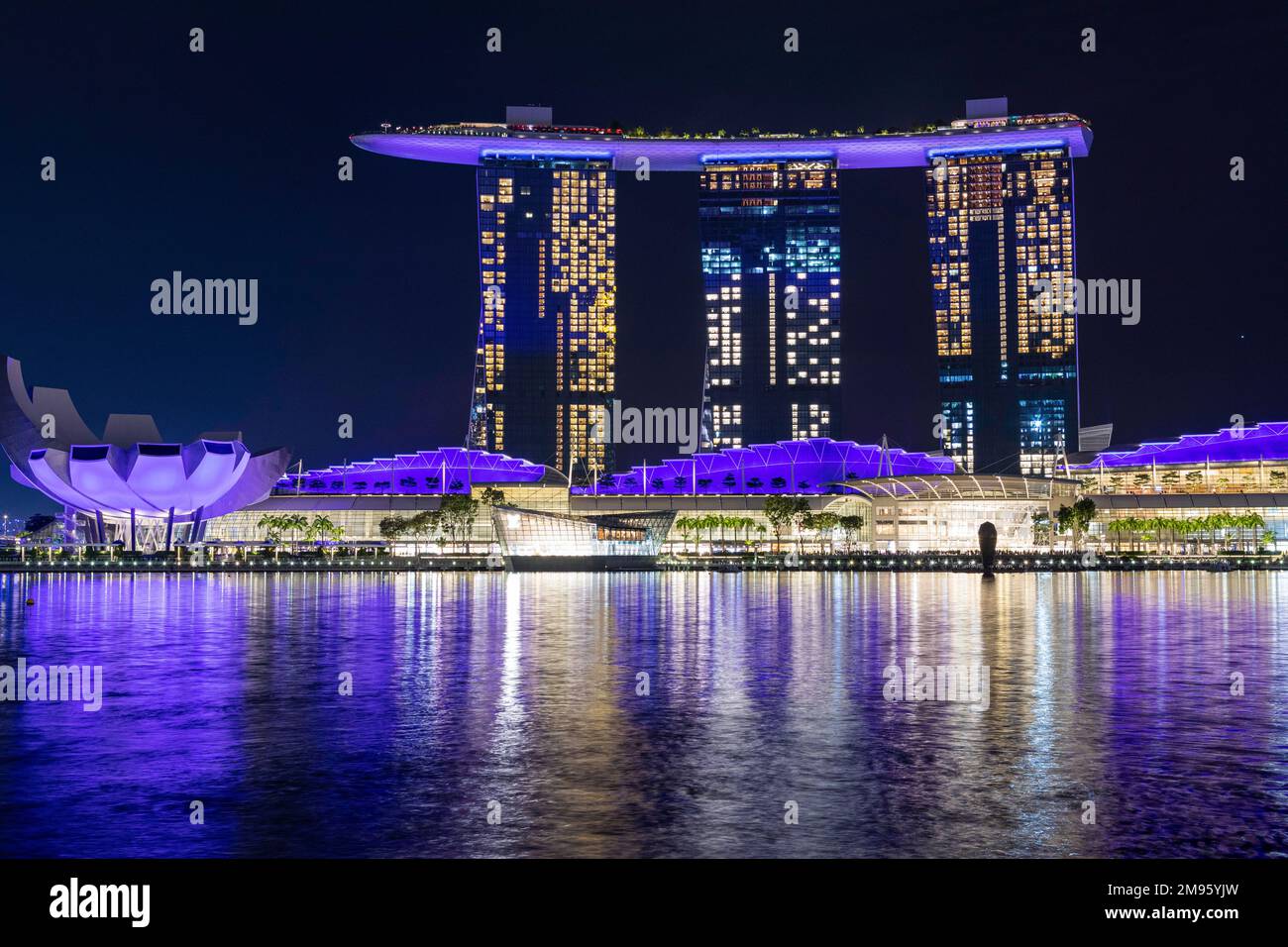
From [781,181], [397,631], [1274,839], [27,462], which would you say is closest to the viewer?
[1274,839]

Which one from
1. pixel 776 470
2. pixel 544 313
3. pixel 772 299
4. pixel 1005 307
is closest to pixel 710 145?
pixel 772 299

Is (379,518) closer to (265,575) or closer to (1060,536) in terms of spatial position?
(265,575)

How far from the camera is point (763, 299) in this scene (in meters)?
188

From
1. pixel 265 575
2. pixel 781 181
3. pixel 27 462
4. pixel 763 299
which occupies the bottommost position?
pixel 265 575

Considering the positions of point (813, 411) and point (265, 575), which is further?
point (813, 411)

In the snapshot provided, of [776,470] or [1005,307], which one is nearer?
[776,470]

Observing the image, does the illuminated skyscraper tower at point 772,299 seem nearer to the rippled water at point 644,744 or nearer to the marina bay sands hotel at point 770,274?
the marina bay sands hotel at point 770,274

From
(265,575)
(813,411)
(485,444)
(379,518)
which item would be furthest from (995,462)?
(265,575)

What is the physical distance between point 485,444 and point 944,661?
514 feet
